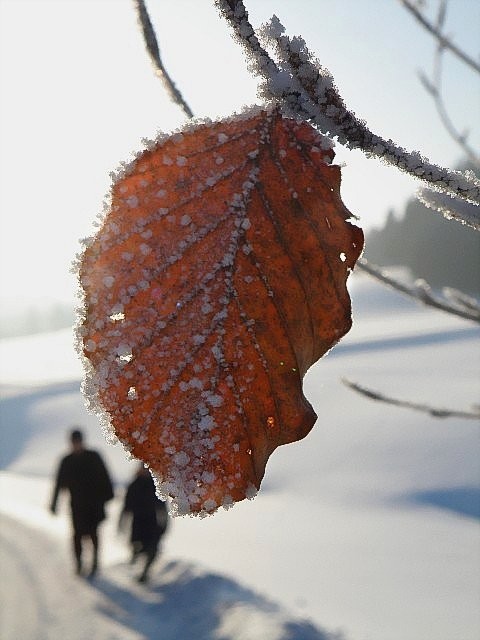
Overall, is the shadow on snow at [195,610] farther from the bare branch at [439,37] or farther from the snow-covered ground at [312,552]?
the bare branch at [439,37]

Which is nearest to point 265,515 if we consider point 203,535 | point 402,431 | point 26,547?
point 203,535

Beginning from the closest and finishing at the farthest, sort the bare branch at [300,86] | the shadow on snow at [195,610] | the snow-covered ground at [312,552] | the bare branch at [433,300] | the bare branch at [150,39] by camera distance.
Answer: the bare branch at [300,86] → the bare branch at [150,39] → the bare branch at [433,300] → the shadow on snow at [195,610] → the snow-covered ground at [312,552]

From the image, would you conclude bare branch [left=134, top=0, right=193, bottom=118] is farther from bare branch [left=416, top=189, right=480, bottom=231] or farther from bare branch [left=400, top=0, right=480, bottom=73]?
bare branch [left=400, top=0, right=480, bottom=73]

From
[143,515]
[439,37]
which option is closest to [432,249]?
[143,515]

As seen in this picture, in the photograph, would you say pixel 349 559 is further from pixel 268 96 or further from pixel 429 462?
pixel 268 96

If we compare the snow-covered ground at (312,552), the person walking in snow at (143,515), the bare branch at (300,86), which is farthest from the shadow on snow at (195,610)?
the bare branch at (300,86)

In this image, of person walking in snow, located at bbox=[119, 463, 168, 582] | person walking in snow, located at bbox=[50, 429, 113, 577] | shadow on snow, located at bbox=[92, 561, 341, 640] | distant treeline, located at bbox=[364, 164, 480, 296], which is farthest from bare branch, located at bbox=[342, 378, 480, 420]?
distant treeline, located at bbox=[364, 164, 480, 296]
